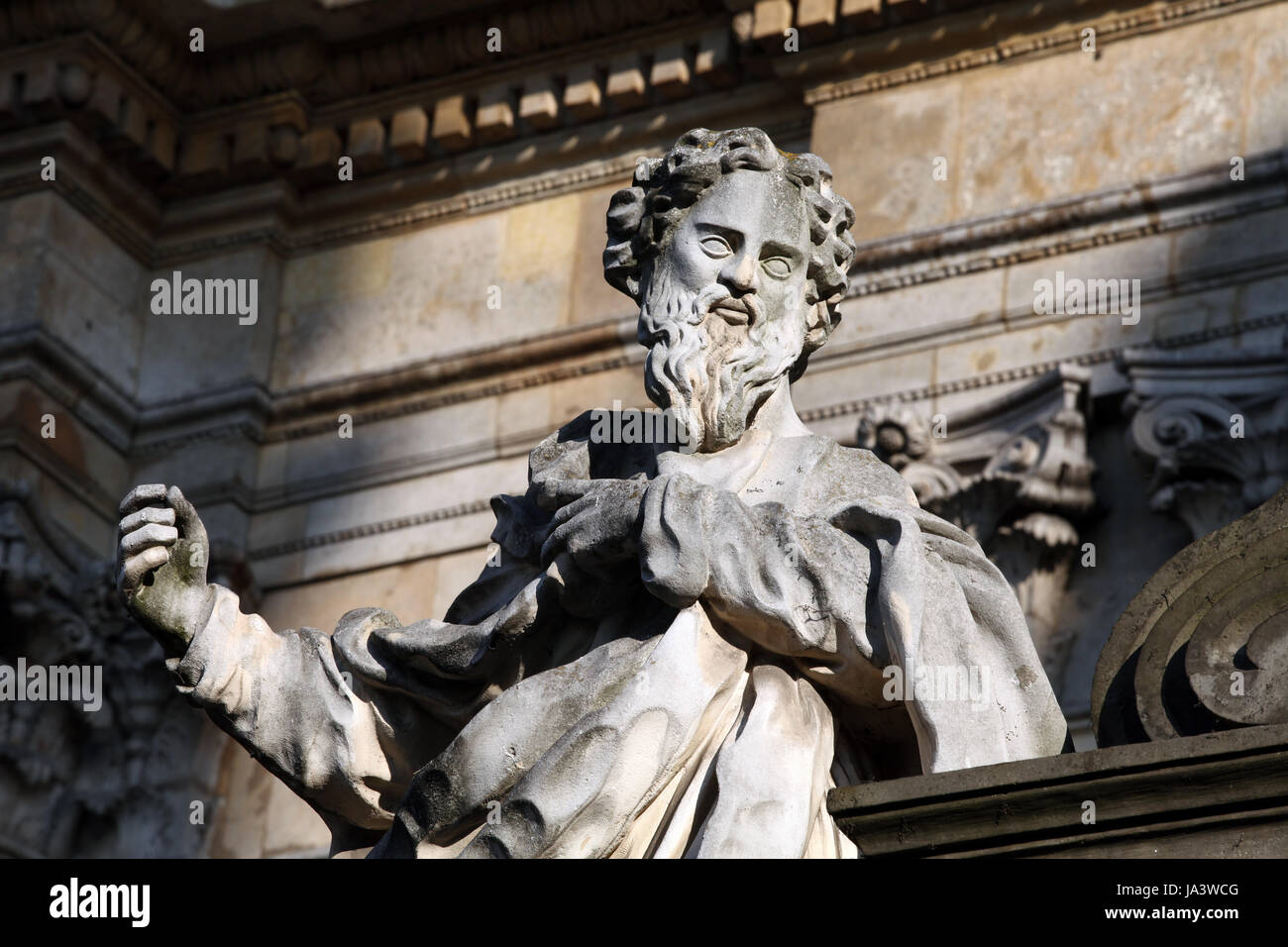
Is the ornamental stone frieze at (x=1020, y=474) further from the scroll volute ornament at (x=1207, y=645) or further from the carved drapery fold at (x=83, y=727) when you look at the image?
the scroll volute ornament at (x=1207, y=645)

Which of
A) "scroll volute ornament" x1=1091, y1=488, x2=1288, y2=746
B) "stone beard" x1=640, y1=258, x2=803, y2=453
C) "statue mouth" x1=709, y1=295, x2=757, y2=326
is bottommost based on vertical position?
"scroll volute ornament" x1=1091, y1=488, x2=1288, y2=746

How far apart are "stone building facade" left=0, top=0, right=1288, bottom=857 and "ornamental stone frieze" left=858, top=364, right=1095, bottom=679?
15mm

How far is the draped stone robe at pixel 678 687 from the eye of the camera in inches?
186

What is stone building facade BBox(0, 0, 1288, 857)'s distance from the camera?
9.64 meters

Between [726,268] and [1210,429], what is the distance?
4302 mm

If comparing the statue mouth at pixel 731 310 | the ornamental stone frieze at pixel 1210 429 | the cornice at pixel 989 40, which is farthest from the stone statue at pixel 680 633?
the cornice at pixel 989 40

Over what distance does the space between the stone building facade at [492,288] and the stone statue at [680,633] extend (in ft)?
13.3

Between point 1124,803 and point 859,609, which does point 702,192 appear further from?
point 1124,803

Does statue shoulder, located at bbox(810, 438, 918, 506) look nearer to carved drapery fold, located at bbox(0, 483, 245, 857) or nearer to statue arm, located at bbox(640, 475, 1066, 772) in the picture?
statue arm, located at bbox(640, 475, 1066, 772)

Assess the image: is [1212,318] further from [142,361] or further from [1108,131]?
[142,361]

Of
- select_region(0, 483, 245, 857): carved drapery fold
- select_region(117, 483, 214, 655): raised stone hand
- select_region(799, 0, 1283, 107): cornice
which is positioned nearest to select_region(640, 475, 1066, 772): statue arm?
select_region(117, 483, 214, 655): raised stone hand

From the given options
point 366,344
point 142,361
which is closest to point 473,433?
point 366,344

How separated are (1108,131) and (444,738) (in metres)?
5.49

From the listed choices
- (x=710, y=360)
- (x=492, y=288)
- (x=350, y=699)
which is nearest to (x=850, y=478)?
(x=710, y=360)
